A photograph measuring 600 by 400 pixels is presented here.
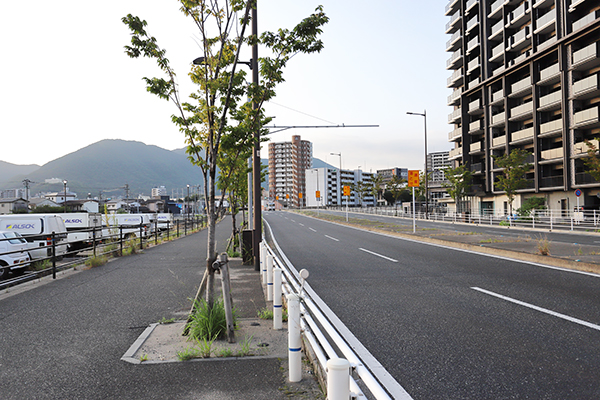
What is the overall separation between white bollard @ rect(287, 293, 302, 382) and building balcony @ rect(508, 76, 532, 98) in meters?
43.3

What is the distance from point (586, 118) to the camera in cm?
3181

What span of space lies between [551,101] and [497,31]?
1290 cm

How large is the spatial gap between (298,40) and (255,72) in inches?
179

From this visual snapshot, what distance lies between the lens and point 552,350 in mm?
4312

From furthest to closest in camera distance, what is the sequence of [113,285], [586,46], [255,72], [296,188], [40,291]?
[296,188]
[586,46]
[255,72]
[113,285]
[40,291]

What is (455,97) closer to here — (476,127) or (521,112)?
(476,127)

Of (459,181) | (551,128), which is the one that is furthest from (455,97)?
(551,128)

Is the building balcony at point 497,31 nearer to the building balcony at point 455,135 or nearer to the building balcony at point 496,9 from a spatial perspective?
the building balcony at point 496,9

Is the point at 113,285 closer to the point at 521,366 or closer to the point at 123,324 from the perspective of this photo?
the point at 123,324

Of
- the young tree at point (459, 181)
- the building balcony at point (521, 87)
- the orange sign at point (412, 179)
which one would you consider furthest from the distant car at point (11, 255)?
the building balcony at point (521, 87)

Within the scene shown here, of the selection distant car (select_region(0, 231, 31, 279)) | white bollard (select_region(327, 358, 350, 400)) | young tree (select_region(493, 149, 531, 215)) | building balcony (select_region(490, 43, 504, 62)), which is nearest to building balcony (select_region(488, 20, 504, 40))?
building balcony (select_region(490, 43, 504, 62))

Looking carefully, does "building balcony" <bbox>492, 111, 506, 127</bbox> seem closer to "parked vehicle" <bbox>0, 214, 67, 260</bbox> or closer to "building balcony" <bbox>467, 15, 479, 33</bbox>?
"building balcony" <bbox>467, 15, 479, 33</bbox>

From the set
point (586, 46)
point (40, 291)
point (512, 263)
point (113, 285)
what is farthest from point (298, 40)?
point (586, 46)

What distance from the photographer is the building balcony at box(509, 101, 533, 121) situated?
3828cm
